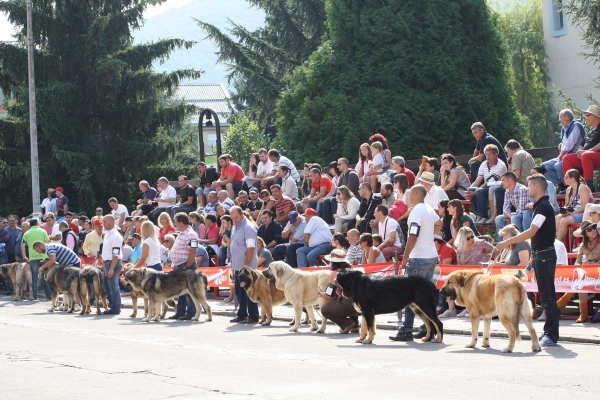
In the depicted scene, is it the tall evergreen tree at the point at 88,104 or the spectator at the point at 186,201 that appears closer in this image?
the spectator at the point at 186,201

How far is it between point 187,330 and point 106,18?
28180mm

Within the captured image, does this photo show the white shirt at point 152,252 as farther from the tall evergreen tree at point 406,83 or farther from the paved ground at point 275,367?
the tall evergreen tree at point 406,83

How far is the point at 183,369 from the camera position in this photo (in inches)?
450

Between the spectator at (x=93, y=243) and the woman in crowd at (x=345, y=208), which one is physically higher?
the woman in crowd at (x=345, y=208)

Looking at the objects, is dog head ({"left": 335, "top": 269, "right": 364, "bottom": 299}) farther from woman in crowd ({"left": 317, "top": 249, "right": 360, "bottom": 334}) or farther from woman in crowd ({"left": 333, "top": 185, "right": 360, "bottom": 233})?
woman in crowd ({"left": 333, "top": 185, "right": 360, "bottom": 233})

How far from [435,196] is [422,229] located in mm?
4757

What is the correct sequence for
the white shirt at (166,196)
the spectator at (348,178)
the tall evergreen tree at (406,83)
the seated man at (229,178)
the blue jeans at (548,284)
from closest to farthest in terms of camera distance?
the blue jeans at (548,284) < the spectator at (348,178) < the seated man at (229,178) < the white shirt at (166,196) < the tall evergreen tree at (406,83)

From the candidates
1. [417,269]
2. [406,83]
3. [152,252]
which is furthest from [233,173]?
[406,83]

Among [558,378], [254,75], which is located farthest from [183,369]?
[254,75]

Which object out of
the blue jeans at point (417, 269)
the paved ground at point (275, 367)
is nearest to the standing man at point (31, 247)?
the paved ground at point (275, 367)

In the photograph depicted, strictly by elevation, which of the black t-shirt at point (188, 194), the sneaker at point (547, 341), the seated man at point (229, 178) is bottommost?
the sneaker at point (547, 341)

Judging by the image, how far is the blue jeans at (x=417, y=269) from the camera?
1373 cm

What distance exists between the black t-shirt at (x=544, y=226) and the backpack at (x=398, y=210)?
630 cm

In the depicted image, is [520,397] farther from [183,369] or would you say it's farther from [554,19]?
[554,19]
